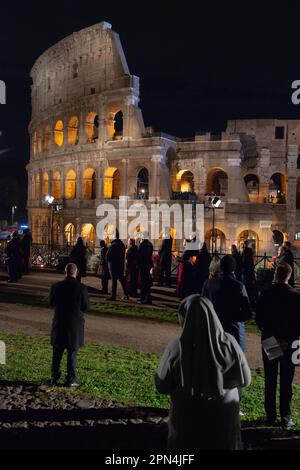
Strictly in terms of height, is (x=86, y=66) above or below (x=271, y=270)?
above

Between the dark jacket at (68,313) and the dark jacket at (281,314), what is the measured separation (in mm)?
2537

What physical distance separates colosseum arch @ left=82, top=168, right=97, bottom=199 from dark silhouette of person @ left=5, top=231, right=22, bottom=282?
20051 mm

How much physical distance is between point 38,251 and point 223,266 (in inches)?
717

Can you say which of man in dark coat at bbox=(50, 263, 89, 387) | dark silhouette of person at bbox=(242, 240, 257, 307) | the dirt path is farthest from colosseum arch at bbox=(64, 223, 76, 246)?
man in dark coat at bbox=(50, 263, 89, 387)

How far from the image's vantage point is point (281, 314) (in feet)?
19.1

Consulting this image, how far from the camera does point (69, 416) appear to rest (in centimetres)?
603

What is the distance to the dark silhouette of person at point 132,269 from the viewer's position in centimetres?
1527

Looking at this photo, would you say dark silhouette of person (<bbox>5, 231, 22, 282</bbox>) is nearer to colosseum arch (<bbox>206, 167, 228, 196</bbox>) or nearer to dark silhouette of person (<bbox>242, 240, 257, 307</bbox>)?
dark silhouette of person (<bbox>242, 240, 257, 307</bbox>)

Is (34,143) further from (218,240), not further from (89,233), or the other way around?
(218,240)

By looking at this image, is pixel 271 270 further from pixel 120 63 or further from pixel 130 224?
pixel 120 63

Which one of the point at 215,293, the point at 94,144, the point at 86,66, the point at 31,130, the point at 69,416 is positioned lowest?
the point at 69,416

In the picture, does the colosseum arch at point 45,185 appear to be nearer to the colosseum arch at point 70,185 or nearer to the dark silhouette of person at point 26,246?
the colosseum arch at point 70,185

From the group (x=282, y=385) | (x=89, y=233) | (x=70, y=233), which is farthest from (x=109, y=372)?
(x=70, y=233)

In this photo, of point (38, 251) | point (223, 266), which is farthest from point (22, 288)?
point (223, 266)
